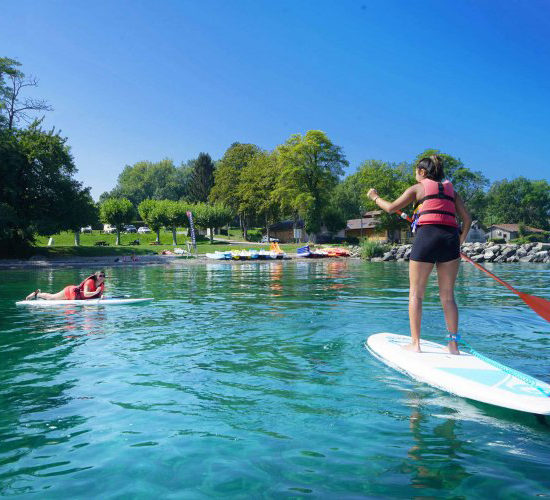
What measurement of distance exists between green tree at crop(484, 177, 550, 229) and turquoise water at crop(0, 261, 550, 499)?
137 metres

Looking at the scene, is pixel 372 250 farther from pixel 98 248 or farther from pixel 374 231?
pixel 374 231

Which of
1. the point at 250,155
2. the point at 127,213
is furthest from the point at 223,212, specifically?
A: the point at 250,155

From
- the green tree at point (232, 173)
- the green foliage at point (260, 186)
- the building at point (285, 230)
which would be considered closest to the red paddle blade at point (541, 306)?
the green foliage at point (260, 186)

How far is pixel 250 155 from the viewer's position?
9688cm

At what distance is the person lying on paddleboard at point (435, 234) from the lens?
602 cm

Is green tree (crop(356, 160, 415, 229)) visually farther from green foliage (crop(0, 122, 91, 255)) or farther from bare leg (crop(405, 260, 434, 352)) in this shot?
bare leg (crop(405, 260, 434, 352))

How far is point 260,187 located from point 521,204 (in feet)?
285

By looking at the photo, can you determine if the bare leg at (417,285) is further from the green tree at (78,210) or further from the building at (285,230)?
the building at (285,230)

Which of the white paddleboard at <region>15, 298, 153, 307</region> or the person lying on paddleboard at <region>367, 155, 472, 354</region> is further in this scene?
the white paddleboard at <region>15, 298, 153, 307</region>

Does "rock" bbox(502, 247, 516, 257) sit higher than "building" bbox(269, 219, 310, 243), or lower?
lower

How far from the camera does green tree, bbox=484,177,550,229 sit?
131500mm

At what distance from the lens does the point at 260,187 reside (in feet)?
278

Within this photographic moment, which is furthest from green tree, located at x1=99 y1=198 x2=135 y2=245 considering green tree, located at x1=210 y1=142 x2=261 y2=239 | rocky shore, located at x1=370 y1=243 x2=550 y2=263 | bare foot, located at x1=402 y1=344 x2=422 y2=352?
bare foot, located at x1=402 y1=344 x2=422 y2=352

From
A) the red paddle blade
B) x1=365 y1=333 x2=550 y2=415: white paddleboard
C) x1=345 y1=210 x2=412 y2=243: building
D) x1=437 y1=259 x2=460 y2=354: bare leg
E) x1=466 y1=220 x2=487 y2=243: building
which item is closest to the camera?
x1=365 y1=333 x2=550 y2=415: white paddleboard
